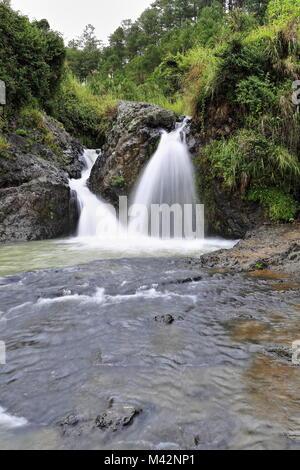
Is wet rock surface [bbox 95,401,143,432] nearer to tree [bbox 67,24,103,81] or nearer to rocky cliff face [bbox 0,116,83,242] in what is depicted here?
rocky cliff face [bbox 0,116,83,242]

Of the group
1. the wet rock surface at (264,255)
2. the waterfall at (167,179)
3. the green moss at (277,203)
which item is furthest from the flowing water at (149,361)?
the waterfall at (167,179)

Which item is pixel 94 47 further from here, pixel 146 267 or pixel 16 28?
pixel 146 267

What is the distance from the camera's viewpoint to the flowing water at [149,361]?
5.52ft

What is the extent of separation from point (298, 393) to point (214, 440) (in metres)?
0.63

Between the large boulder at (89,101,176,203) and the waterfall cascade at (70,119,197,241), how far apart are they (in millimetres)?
240

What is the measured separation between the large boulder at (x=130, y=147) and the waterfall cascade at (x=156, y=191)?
0.24 meters

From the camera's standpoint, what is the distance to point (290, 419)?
1.71 meters

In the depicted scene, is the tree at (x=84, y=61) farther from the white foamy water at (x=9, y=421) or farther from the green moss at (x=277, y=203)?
the white foamy water at (x=9, y=421)

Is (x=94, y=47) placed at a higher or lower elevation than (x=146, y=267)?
higher

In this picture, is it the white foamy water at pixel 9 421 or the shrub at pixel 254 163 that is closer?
the white foamy water at pixel 9 421

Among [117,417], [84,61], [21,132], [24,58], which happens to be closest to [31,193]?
[21,132]

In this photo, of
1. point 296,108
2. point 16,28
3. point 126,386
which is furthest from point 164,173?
point 126,386

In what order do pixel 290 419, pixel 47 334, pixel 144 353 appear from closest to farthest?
pixel 290 419 < pixel 144 353 < pixel 47 334
